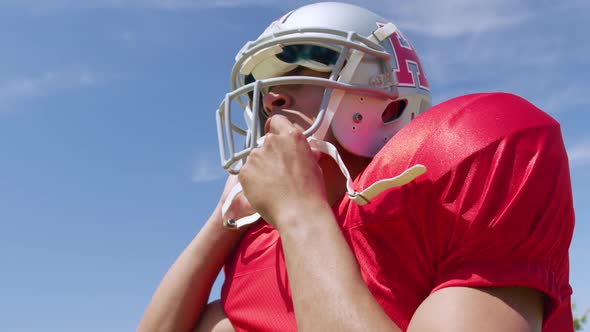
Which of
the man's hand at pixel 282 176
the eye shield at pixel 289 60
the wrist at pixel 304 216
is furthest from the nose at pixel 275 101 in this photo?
the wrist at pixel 304 216

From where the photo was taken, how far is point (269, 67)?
2416mm

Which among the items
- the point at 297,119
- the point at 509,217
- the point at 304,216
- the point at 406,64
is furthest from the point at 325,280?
the point at 406,64

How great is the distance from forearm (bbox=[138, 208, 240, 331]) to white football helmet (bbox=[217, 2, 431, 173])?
0.96 ft

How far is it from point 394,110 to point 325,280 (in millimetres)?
936

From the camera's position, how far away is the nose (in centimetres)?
229

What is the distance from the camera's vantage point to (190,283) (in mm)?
2383

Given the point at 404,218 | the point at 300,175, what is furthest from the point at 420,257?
the point at 300,175

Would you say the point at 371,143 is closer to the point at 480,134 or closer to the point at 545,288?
the point at 480,134

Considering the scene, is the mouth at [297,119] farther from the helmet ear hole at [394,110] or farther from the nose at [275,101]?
the helmet ear hole at [394,110]

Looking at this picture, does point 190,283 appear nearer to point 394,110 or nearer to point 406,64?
point 394,110

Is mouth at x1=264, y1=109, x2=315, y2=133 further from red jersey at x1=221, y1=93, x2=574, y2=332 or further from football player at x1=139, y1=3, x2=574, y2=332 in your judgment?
red jersey at x1=221, y1=93, x2=574, y2=332

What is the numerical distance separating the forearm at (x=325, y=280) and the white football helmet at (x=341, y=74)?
45 centimetres

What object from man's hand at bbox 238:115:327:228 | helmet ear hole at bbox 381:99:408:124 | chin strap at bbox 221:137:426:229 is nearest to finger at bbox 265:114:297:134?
man's hand at bbox 238:115:327:228

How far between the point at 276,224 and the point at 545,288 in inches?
24.9
